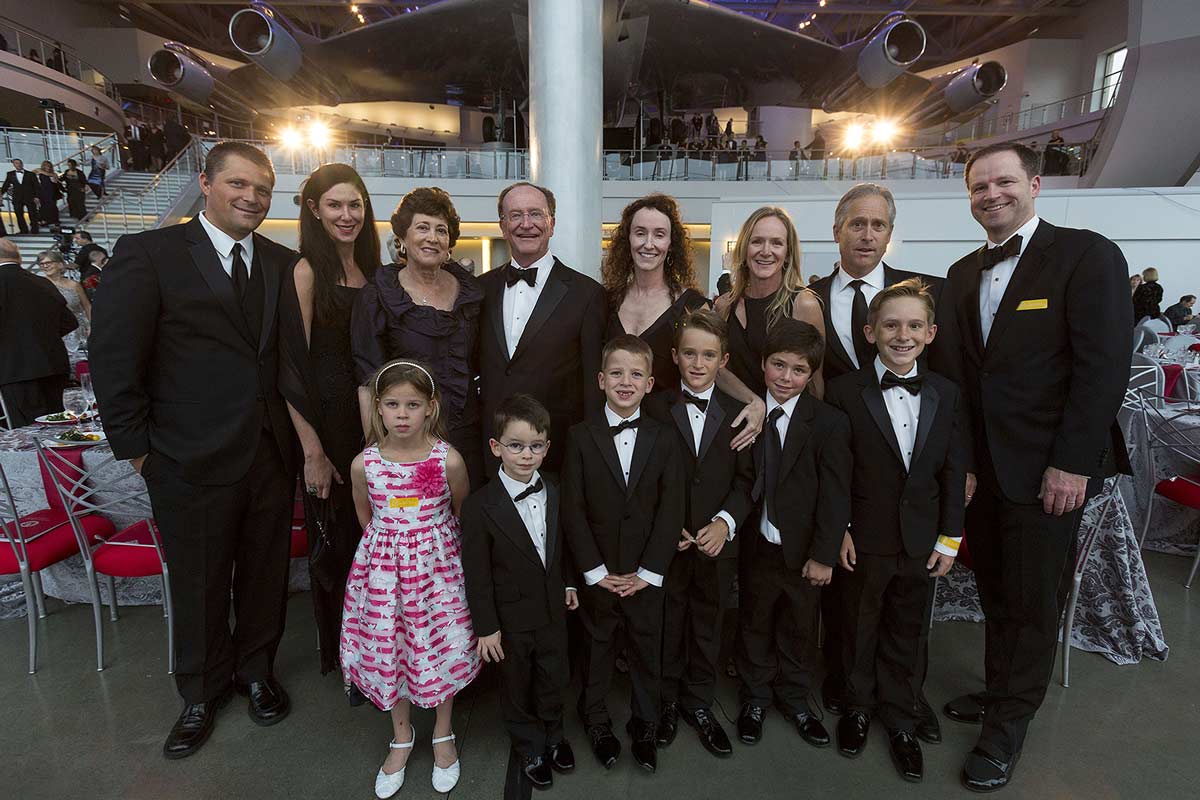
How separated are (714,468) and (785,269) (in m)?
0.83

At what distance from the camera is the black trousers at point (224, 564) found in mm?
1998

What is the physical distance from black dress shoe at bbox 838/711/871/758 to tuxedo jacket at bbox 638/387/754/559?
0.73 meters

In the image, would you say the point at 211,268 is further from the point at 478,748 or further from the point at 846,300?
the point at 846,300

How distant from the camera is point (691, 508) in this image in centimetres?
200

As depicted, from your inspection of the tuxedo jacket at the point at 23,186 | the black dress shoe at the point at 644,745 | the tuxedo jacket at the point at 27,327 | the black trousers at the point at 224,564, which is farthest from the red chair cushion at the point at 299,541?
the tuxedo jacket at the point at 23,186

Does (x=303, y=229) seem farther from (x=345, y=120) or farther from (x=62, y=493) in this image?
(x=345, y=120)

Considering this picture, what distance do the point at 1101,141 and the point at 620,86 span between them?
10837 millimetres

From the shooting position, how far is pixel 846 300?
2244mm

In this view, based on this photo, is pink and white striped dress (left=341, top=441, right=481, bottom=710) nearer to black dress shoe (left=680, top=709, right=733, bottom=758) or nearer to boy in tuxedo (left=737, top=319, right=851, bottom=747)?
black dress shoe (left=680, top=709, right=733, bottom=758)

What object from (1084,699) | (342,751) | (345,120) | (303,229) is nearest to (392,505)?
(342,751)

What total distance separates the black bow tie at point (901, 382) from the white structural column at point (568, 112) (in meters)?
3.68

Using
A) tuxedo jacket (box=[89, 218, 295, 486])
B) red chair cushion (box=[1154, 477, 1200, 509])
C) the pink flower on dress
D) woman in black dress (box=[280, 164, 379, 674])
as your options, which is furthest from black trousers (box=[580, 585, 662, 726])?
red chair cushion (box=[1154, 477, 1200, 509])

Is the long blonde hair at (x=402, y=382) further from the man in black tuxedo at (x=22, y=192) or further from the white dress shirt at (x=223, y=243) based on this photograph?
the man in black tuxedo at (x=22, y=192)

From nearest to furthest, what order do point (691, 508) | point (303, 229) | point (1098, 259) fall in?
1. point (1098, 259)
2. point (691, 508)
3. point (303, 229)
